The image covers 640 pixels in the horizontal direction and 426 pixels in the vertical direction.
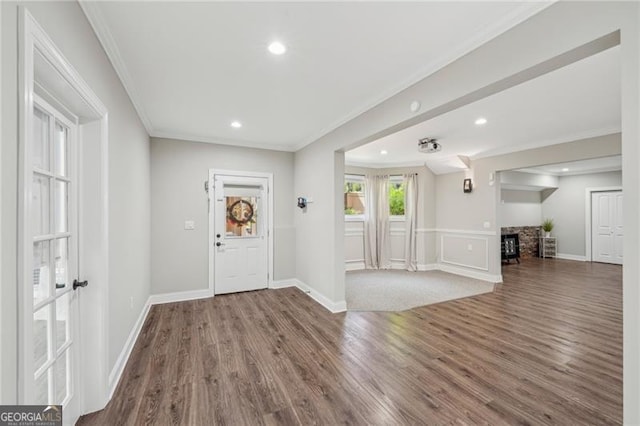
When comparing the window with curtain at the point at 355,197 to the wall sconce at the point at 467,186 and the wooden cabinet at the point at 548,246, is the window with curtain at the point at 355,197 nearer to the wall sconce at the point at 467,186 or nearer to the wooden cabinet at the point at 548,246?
the wall sconce at the point at 467,186

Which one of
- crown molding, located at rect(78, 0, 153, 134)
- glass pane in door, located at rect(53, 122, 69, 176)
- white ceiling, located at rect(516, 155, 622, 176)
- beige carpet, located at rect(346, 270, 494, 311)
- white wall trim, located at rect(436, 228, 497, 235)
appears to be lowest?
beige carpet, located at rect(346, 270, 494, 311)

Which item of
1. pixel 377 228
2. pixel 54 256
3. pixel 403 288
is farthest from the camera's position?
pixel 377 228

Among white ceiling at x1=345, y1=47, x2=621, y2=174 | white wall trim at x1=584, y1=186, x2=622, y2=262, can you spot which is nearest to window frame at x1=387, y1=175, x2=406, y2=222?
white ceiling at x1=345, y1=47, x2=621, y2=174

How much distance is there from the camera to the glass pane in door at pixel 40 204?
4.50ft

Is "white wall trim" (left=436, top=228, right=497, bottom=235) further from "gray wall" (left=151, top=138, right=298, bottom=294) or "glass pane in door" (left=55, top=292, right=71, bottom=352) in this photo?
"glass pane in door" (left=55, top=292, right=71, bottom=352)

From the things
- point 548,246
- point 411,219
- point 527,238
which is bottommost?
point 548,246

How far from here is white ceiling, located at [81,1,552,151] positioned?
1.67m

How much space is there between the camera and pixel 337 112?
333cm

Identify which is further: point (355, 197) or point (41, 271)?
point (355, 197)

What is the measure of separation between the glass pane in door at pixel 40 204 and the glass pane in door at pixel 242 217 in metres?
3.11

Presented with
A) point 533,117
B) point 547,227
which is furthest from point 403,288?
point 547,227

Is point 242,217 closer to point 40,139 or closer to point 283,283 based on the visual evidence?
point 283,283

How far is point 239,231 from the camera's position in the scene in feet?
15.4

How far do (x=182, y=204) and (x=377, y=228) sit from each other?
4421 mm
